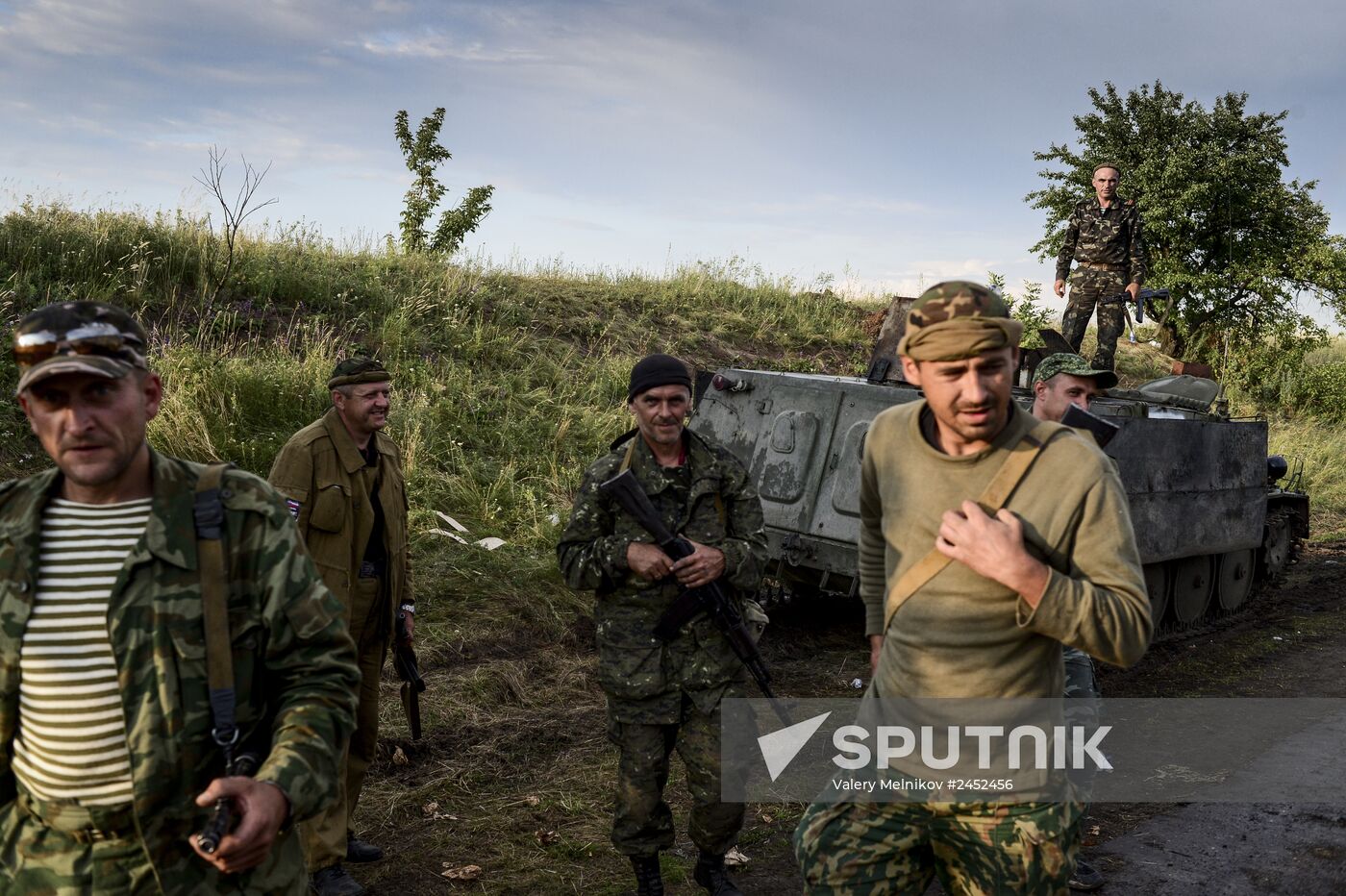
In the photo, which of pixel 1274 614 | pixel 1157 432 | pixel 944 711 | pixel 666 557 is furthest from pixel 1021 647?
pixel 1274 614

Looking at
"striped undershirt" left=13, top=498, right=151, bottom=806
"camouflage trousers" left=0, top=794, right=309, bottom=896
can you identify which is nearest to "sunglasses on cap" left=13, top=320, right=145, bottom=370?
"striped undershirt" left=13, top=498, right=151, bottom=806

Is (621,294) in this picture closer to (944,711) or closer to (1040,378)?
(1040,378)

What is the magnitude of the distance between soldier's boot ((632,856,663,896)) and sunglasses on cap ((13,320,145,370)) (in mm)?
2874

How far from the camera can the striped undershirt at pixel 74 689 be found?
1995mm

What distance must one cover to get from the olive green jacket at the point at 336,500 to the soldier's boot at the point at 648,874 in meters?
1.38

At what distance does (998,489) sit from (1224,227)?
2371 centimetres

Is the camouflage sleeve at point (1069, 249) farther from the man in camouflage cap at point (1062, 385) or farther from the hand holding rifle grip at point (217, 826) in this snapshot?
the hand holding rifle grip at point (217, 826)

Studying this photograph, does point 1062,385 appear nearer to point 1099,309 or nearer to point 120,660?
point 120,660

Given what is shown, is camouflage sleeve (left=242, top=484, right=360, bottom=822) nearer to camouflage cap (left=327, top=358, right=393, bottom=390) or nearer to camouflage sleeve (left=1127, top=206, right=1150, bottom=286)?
camouflage cap (left=327, top=358, right=393, bottom=390)

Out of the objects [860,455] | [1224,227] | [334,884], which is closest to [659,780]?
[334,884]

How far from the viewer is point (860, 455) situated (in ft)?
27.1

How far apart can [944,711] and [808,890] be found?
0.52m

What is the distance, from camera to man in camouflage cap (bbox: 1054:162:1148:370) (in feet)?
37.5

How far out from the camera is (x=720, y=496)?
438 cm
